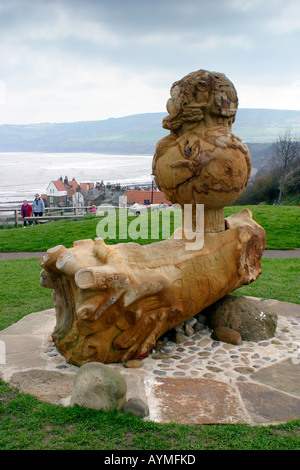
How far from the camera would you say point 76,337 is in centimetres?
437

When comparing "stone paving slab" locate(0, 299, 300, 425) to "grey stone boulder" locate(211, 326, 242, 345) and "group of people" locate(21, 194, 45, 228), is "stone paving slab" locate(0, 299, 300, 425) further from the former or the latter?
"group of people" locate(21, 194, 45, 228)

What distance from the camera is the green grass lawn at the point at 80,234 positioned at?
41.2 feet

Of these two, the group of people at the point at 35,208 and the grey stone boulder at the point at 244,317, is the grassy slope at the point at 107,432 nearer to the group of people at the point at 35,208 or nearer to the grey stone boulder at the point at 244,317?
the grey stone boulder at the point at 244,317

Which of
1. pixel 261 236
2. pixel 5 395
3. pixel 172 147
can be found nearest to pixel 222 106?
pixel 172 147

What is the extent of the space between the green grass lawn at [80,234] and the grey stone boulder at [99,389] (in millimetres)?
9051

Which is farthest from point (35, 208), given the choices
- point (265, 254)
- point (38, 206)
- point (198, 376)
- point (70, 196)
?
point (198, 376)

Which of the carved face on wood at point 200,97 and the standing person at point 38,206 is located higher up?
the carved face on wood at point 200,97

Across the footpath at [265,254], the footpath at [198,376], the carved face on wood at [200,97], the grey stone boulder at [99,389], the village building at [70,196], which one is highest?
the carved face on wood at [200,97]

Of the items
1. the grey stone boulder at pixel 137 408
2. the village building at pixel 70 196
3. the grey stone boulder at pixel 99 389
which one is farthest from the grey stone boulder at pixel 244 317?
the village building at pixel 70 196

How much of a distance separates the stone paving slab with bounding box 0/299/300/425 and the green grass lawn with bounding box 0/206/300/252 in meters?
7.41

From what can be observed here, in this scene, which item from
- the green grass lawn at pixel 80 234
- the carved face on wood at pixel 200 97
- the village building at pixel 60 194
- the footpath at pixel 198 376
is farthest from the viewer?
the village building at pixel 60 194

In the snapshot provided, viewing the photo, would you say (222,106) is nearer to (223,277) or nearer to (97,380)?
(223,277)

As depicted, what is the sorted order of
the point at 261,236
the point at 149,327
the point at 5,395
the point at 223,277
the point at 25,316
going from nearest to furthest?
the point at 5,395 → the point at 149,327 → the point at 223,277 → the point at 261,236 → the point at 25,316

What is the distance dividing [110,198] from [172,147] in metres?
24.8
